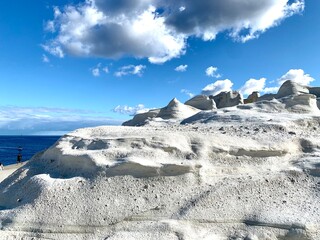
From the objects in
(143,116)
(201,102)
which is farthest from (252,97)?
(143,116)

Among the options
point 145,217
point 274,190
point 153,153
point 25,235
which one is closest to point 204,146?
point 153,153

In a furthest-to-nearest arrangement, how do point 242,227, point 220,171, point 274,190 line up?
point 220,171
point 274,190
point 242,227

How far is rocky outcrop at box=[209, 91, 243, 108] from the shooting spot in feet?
93.3

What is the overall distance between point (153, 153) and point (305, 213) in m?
3.85

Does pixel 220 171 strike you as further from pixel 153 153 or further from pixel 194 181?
pixel 153 153

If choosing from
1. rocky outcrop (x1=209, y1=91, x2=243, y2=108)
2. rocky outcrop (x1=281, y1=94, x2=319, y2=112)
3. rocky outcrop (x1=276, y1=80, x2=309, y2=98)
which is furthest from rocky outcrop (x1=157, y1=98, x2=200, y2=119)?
rocky outcrop (x1=209, y1=91, x2=243, y2=108)

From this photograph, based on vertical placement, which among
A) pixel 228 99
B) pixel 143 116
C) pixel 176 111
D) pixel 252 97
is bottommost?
pixel 176 111

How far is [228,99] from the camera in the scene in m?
29.5

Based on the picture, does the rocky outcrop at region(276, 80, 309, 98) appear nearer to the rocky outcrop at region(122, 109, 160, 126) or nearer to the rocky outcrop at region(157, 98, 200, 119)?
the rocky outcrop at region(157, 98, 200, 119)

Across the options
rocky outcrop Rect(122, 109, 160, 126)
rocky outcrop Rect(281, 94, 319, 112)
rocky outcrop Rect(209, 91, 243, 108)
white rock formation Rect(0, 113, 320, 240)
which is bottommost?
white rock formation Rect(0, 113, 320, 240)

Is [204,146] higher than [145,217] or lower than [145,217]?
higher

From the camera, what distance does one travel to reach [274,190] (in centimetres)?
878

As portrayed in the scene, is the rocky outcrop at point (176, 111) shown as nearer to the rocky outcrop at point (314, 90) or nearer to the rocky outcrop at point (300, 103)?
the rocky outcrop at point (300, 103)

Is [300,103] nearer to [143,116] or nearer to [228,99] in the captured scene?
[228,99]
